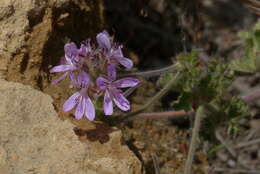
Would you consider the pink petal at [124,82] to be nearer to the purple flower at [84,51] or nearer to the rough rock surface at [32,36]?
the purple flower at [84,51]

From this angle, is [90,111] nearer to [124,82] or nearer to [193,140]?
[124,82]

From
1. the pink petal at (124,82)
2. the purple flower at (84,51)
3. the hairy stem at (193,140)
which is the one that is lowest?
the hairy stem at (193,140)

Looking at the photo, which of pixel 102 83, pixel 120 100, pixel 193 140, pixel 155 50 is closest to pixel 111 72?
pixel 102 83

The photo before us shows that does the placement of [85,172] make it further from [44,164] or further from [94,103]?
[94,103]

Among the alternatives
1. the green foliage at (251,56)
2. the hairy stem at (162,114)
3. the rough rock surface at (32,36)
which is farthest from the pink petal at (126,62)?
the green foliage at (251,56)

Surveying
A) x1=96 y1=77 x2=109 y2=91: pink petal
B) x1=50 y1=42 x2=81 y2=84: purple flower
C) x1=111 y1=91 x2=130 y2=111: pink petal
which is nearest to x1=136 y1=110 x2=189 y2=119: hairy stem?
x1=111 y1=91 x2=130 y2=111: pink petal

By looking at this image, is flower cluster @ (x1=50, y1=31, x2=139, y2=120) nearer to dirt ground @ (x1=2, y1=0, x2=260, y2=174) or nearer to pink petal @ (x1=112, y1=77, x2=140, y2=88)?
pink petal @ (x1=112, y1=77, x2=140, y2=88)

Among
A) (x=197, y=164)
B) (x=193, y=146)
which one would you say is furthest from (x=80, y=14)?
(x=197, y=164)
